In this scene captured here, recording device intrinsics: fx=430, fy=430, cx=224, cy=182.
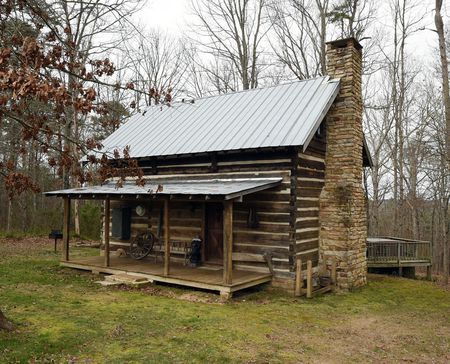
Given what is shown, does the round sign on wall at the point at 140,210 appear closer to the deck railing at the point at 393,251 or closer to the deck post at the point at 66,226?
the deck post at the point at 66,226

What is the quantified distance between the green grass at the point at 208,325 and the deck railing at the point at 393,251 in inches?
154

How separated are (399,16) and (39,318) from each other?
1013 inches

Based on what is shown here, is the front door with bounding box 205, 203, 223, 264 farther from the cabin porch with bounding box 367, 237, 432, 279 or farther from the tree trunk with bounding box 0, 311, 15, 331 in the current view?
the tree trunk with bounding box 0, 311, 15, 331

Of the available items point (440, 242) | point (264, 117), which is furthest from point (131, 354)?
point (440, 242)

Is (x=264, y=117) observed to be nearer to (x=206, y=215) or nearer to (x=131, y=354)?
(x=206, y=215)

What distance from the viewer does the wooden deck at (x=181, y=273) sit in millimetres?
11102

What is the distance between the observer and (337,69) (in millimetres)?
14133

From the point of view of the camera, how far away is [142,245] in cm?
1498

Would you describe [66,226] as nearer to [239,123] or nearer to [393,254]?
[239,123]

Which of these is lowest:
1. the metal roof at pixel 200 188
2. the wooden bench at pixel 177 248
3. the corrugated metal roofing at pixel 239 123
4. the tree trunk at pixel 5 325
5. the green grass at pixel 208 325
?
the green grass at pixel 208 325

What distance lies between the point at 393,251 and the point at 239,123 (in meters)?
8.52

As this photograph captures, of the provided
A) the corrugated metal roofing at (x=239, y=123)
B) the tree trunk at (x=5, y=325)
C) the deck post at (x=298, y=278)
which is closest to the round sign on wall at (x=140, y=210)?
the corrugated metal roofing at (x=239, y=123)

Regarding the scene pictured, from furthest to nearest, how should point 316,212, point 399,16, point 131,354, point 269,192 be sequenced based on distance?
1. point 399,16
2. point 316,212
3. point 269,192
4. point 131,354

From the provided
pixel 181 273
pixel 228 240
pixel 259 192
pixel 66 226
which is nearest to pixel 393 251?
pixel 259 192
